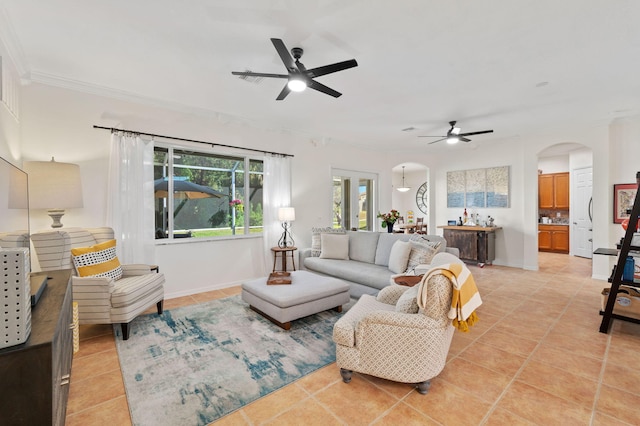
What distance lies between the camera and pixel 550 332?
2959 mm

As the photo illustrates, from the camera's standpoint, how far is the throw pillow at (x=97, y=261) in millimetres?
2795

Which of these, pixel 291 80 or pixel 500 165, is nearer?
pixel 291 80

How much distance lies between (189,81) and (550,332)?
189 inches

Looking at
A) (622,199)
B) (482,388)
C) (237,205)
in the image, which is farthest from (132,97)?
(622,199)

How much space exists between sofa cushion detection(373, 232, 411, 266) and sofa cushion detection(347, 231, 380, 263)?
0.38ft

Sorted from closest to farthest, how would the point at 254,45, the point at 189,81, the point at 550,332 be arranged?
the point at 254,45
the point at 550,332
the point at 189,81

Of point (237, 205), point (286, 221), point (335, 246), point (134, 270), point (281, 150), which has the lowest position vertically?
point (134, 270)

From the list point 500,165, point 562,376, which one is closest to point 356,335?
point 562,376

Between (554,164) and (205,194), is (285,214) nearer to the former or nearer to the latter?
(205,194)

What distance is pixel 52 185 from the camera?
286 cm

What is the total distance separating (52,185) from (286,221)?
9.84ft

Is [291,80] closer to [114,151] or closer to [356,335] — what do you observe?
Result: [356,335]

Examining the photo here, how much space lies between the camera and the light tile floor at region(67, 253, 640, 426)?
1.78m

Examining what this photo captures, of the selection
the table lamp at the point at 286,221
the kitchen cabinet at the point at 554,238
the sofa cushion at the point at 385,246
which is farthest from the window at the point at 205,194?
the kitchen cabinet at the point at 554,238
